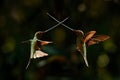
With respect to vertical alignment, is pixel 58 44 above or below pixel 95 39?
below

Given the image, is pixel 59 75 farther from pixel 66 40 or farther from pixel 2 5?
pixel 2 5

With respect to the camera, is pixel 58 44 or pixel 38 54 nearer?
pixel 38 54

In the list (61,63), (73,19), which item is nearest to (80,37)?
(73,19)

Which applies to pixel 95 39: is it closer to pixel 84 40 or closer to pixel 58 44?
pixel 84 40

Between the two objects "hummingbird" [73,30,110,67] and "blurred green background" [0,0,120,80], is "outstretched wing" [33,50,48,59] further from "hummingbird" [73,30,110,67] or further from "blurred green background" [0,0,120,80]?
"blurred green background" [0,0,120,80]

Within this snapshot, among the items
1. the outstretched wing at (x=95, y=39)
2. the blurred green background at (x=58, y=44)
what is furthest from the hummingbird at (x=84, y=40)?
the blurred green background at (x=58, y=44)

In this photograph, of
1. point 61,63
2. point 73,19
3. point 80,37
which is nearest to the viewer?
point 80,37

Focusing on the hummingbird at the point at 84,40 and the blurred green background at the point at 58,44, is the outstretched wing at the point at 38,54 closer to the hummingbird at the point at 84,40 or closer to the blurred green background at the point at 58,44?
the hummingbird at the point at 84,40

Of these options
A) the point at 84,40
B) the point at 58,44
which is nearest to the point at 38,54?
the point at 84,40
